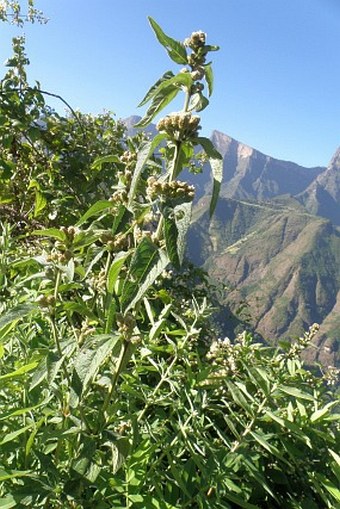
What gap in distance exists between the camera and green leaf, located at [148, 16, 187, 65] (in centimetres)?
145

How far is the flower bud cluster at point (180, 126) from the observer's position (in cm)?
146

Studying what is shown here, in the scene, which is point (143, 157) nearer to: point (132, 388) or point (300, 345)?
point (132, 388)

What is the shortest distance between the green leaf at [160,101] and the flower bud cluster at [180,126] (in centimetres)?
5

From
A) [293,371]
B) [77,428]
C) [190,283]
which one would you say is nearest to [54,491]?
[77,428]

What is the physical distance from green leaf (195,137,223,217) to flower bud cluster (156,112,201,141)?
38mm

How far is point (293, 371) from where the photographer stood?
9.18 feet

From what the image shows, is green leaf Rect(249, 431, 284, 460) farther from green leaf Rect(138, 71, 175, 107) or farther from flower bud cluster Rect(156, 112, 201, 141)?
green leaf Rect(138, 71, 175, 107)

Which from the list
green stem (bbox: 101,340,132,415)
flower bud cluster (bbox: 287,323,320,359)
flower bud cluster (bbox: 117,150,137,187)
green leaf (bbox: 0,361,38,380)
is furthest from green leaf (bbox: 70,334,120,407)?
flower bud cluster (bbox: 287,323,320,359)

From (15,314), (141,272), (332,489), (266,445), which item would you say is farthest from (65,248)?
(332,489)

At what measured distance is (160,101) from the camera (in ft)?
4.94

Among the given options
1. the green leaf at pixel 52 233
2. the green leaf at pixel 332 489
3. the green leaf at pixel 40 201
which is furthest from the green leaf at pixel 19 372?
the green leaf at pixel 40 201

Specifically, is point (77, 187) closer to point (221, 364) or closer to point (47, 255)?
point (221, 364)

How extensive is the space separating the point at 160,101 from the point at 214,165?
279 millimetres

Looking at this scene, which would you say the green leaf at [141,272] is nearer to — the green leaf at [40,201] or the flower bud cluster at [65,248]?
the flower bud cluster at [65,248]
